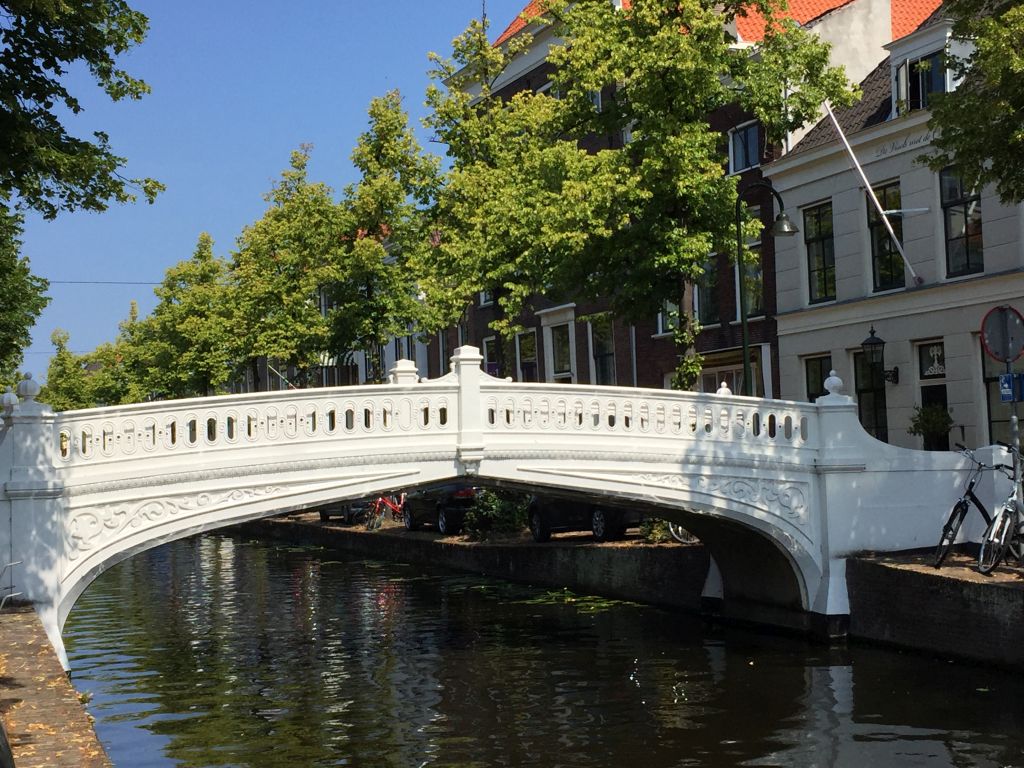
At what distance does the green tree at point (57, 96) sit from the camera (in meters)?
12.1

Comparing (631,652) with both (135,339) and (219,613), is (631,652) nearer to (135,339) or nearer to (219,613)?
(219,613)

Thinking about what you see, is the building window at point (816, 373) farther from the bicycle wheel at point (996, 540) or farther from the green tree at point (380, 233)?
the bicycle wheel at point (996, 540)

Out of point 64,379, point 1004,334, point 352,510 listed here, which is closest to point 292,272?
point 352,510

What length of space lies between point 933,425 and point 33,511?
15050 mm

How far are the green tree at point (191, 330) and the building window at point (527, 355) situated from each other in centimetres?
891

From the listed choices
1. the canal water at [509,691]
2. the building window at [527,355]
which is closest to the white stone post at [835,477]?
the canal water at [509,691]

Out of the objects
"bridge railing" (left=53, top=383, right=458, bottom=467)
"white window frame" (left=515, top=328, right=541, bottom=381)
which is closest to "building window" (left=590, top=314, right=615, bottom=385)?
"white window frame" (left=515, top=328, right=541, bottom=381)

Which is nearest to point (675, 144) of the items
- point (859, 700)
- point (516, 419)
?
point (516, 419)

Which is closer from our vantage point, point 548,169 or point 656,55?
point 656,55

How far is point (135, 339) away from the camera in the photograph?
186ft

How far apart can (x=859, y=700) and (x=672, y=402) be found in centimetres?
453

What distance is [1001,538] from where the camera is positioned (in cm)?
1467

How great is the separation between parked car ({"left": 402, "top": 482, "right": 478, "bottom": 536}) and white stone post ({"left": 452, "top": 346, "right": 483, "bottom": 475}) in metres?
11.6

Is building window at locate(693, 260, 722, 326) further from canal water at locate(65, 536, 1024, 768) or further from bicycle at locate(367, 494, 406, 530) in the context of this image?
canal water at locate(65, 536, 1024, 768)
